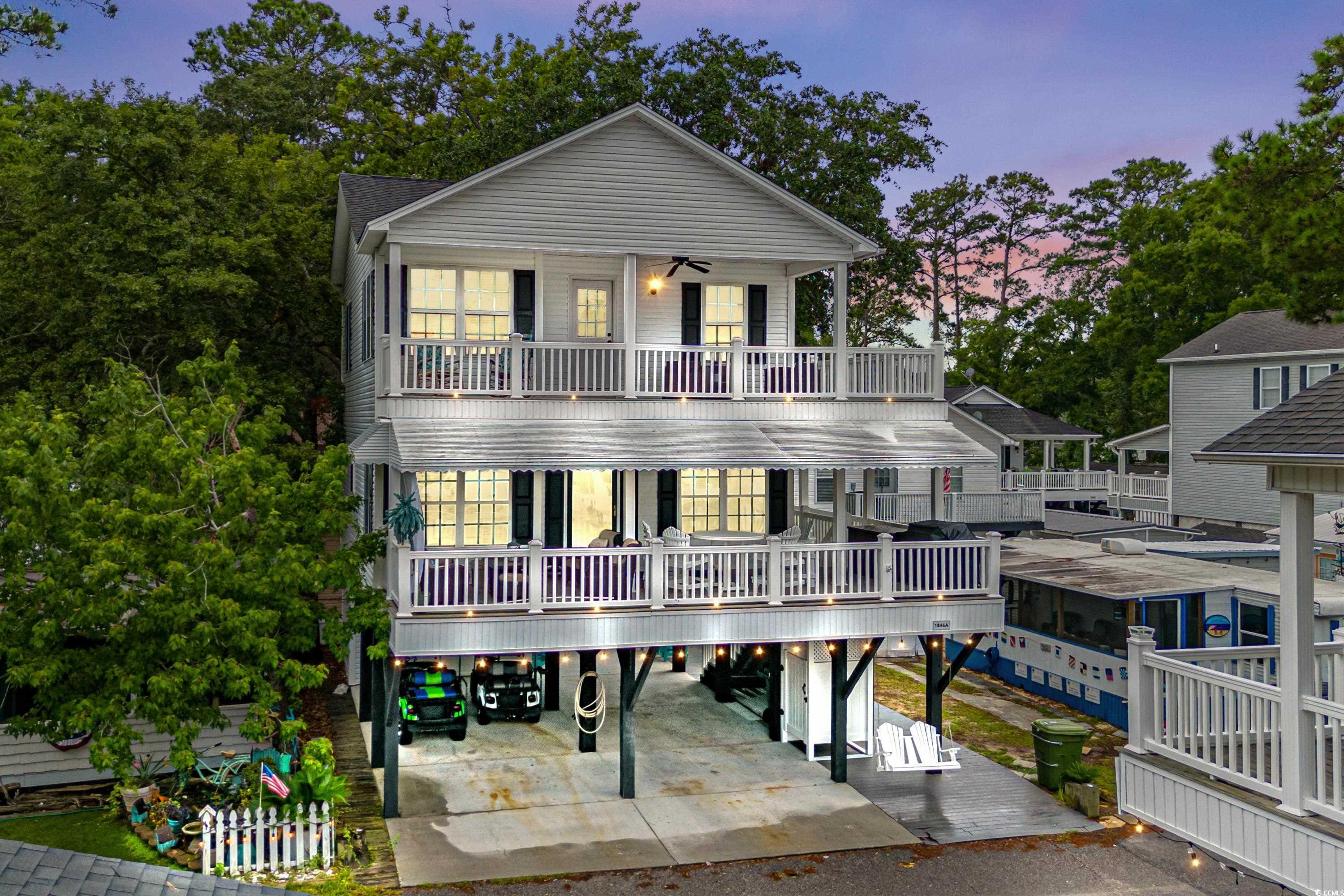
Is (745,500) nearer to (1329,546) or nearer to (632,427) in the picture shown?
(632,427)

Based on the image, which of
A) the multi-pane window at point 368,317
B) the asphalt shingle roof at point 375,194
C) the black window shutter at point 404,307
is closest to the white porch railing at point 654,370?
the black window shutter at point 404,307

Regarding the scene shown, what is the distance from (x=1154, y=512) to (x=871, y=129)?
18.7 metres

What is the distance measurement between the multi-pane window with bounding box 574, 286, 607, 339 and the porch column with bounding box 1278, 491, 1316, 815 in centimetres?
1213

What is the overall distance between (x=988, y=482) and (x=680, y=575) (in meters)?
23.5

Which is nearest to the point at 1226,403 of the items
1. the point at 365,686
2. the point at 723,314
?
the point at 723,314

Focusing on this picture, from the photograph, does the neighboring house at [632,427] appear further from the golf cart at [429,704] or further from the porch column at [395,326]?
the golf cart at [429,704]

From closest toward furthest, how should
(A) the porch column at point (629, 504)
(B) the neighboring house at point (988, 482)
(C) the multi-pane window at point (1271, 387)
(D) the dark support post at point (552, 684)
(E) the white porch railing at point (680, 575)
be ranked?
1. (E) the white porch railing at point (680, 575)
2. (A) the porch column at point (629, 504)
3. (D) the dark support post at point (552, 684)
4. (B) the neighboring house at point (988, 482)
5. (C) the multi-pane window at point (1271, 387)

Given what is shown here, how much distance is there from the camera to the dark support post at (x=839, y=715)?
16438mm

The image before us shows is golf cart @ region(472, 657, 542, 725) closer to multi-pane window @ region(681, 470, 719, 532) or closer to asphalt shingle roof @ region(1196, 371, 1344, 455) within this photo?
multi-pane window @ region(681, 470, 719, 532)

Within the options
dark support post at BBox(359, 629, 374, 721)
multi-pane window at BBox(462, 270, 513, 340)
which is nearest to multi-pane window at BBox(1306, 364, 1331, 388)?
multi-pane window at BBox(462, 270, 513, 340)

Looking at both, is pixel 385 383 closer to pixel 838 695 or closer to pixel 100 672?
pixel 100 672

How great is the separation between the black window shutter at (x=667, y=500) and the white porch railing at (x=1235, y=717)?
984 cm

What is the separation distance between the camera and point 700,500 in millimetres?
19000

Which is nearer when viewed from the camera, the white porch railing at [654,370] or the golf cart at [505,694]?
the white porch railing at [654,370]
